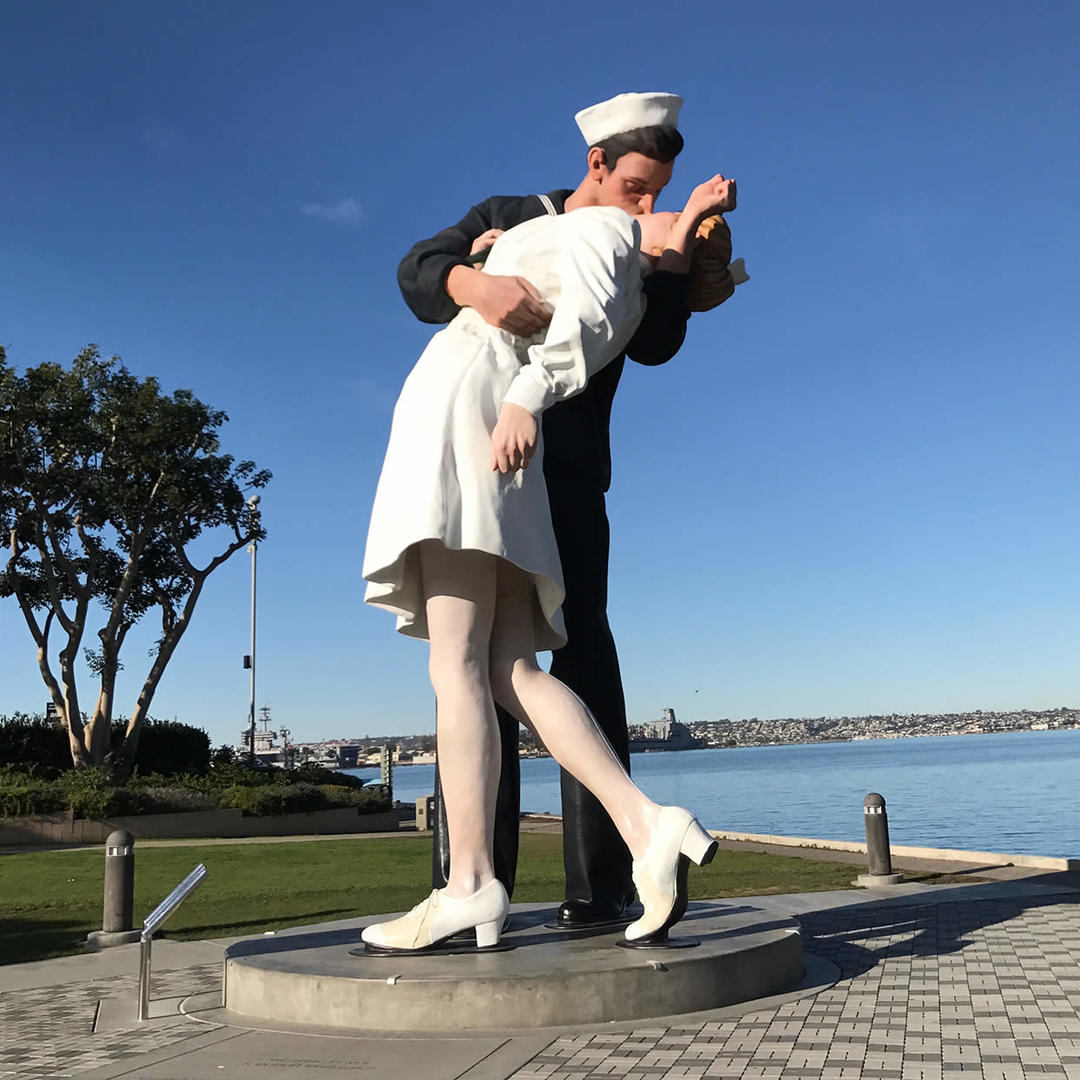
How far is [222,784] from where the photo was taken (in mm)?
23188

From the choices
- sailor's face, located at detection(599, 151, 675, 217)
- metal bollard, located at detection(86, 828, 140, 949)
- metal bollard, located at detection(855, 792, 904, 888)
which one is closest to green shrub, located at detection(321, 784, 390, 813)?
metal bollard, located at detection(86, 828, 140, 949)

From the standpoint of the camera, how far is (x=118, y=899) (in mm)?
7691

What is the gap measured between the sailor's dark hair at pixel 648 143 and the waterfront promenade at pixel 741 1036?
368 centimetres

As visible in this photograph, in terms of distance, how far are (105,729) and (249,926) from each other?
58.1 ft

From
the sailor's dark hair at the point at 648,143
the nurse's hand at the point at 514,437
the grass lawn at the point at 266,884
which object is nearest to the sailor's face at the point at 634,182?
the sailor's dark hair at the point at 648,143

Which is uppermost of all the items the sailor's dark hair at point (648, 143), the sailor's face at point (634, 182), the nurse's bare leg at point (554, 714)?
A: the sailor's dark hair at point (648, 143)

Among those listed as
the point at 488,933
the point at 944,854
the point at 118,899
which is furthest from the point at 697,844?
the point at 944,854

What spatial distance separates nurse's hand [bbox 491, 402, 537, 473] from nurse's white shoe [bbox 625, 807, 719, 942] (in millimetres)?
1457

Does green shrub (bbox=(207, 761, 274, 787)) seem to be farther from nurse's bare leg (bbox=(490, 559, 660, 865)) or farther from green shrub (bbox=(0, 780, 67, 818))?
nurse's bare leg (bbox=(490, 559, 660, 865))

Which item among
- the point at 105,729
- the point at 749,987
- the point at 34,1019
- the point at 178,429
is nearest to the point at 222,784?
the point at 105,729

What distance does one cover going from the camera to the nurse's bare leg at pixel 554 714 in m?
4.22

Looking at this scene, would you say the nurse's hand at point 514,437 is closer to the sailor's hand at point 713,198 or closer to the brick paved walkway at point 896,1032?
the sailor's hand at point 713,198

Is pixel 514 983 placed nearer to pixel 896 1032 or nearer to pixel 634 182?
pixel 896 1032

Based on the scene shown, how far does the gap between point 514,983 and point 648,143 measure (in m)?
3.63
